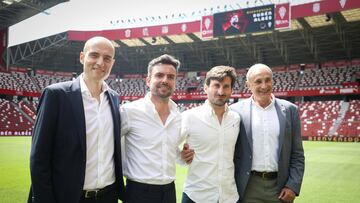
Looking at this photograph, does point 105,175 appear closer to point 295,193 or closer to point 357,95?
point 295,193

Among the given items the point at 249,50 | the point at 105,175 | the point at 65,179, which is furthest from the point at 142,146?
the point at 249,50

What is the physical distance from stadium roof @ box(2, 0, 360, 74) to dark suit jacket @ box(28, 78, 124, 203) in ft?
98.4

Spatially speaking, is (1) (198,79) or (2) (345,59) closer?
(2) (345,59)

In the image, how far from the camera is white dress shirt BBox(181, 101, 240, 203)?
3547mm

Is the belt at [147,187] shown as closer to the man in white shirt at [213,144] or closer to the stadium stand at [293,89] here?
the man in white shirt at [213,144]

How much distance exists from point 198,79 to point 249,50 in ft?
36.2

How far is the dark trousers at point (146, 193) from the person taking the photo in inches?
124

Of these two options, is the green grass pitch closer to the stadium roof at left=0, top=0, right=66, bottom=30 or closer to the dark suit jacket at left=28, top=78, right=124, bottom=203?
the dark suit jacket at left=28, top=78, right=124, bottom=203

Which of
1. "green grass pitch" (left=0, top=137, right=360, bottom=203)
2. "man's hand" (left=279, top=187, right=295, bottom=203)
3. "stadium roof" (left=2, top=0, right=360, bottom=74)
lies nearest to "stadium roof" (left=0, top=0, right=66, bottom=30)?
"stadium roof" (left=2, top=0, right=360, bottom=74)

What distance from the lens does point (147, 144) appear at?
3246 millimetres

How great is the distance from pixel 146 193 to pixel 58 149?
97 cm

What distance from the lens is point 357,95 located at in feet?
122

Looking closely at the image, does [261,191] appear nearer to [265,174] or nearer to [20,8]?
[265,174]

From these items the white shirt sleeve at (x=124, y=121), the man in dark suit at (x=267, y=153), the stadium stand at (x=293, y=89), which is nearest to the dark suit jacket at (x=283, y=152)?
the man in dark suit at (x=267, y=153)
